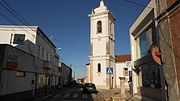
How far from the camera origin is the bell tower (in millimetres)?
30581

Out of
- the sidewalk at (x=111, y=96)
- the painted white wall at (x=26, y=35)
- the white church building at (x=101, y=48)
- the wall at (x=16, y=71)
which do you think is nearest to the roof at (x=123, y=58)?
the white church building at (x=101, y=48)

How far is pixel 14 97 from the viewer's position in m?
12.4

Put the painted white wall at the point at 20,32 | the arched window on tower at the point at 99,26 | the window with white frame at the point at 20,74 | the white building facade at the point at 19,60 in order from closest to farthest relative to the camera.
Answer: the white building facade at the point at 19,60 < the window with white frame at the point at 20,74 < the painted white wall at the point at 20,32 < the arched window on tower at the point at 99,26

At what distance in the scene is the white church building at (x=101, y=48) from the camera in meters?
30.6

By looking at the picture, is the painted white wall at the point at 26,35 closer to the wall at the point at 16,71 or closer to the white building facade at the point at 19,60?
the white building facade at the point at 19,60

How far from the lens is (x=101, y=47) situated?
32375 millimetres

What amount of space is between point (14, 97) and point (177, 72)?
11708mm

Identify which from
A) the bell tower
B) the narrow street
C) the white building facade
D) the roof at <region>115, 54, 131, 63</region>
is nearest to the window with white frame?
the white building facade

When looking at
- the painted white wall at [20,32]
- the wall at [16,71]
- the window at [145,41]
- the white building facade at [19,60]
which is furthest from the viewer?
the painted white wall at [20,32]

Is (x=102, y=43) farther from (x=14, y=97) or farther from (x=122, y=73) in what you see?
(x=14, y=97)

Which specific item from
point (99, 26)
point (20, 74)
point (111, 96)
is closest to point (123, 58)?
point (99, 26)

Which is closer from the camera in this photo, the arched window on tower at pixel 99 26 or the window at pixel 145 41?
the window at pixel 145 41

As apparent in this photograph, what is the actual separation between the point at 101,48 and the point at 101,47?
8.6 inches

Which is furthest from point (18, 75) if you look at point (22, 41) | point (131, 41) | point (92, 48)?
point (92, 48)
